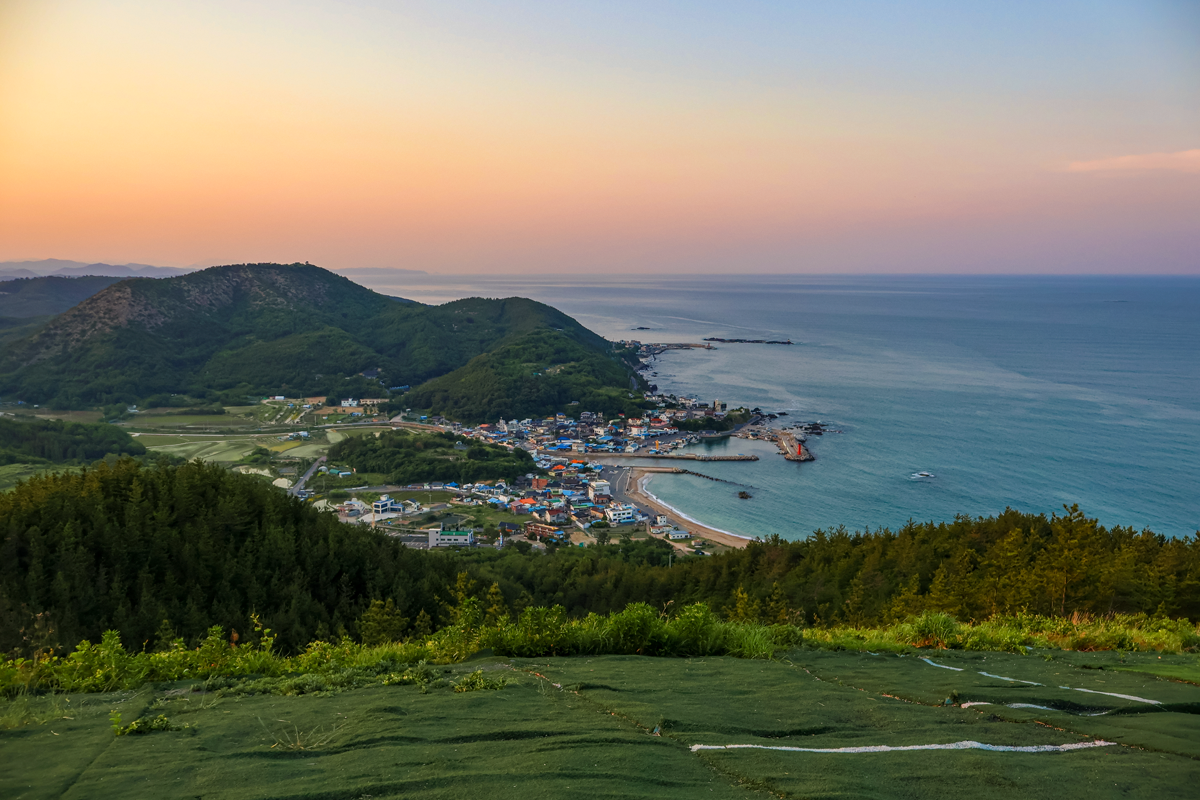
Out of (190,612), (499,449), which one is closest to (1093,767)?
(190,612)

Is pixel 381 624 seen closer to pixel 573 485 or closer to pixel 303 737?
pixel 303 737

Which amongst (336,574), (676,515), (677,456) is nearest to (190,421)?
(677,456)

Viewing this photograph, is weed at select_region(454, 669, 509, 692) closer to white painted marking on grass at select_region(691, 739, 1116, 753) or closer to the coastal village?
white painted marking on grass at select_region(691, 739, 1116, 753)

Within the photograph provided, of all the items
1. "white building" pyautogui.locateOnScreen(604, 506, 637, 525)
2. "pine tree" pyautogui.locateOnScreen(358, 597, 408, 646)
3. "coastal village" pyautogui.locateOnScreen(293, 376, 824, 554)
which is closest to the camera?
"pine tree" pyautogui.locateOnScreen(358, 597, 408, 646)

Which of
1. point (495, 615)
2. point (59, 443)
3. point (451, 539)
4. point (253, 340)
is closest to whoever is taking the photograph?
point (495, 615)

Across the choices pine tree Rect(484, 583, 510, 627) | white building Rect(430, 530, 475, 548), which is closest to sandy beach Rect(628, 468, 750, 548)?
white building Rect(430, 530, 475, 548)

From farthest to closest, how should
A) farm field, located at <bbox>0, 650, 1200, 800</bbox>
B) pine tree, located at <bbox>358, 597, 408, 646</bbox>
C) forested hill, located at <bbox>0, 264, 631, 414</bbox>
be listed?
forested hill, located at <bbox>0, 264, 631, 414</bbox>
pine tree, located at <bbox>358, 597, 408, 646</bbox>
farm field, located at <bbox>0, 650, 1200, 800</bbox>

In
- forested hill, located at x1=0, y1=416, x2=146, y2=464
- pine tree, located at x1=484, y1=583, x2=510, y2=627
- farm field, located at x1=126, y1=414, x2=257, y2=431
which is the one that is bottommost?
farm field, located at x1=126, y1=414, x2=257, y2=431
